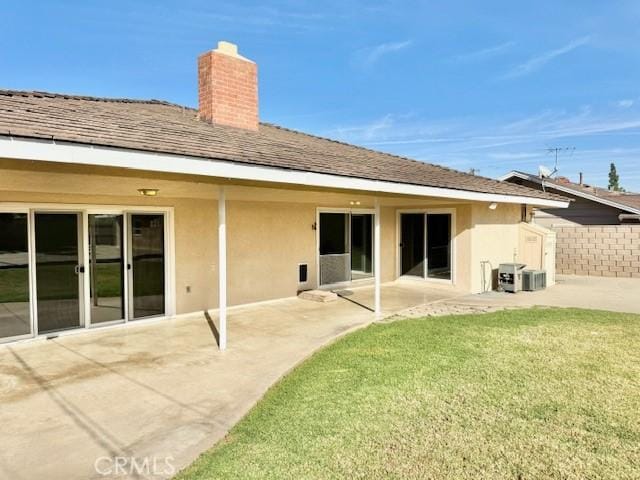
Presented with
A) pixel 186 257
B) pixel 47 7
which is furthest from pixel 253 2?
pixel 186 257

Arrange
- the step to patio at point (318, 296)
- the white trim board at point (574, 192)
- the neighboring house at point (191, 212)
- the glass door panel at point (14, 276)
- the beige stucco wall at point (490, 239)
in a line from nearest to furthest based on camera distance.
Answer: the neighboring house at point (191, 212) < the glass door panel at point (14, 276) < the step to patio at point (318, 296) < the beige stucco wall at point (490, 239) < the white trim board at point (574, 192)

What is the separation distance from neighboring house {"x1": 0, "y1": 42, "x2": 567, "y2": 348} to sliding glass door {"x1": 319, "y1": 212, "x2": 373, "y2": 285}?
51 mm

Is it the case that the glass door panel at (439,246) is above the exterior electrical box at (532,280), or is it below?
above

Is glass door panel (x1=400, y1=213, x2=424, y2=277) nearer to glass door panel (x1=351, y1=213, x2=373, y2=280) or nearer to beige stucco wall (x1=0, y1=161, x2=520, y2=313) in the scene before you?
beige stucco wall (x1=0, y1=161, x2=520, y2=313)

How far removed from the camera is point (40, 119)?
208 inches

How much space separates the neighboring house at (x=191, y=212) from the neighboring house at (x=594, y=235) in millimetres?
5026

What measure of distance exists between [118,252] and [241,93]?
15.8 feet

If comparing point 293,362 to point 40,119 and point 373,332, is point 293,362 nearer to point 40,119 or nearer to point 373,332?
point 373,332

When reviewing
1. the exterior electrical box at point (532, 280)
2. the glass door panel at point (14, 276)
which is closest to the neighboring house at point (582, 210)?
the exterior electrical box at point (532, 280)

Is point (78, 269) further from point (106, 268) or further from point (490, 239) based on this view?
point (490, 239)

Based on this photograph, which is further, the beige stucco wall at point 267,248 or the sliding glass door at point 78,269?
the beige stucco wall at point 267,248

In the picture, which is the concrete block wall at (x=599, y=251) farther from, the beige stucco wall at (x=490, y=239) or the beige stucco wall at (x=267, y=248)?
the beige stucco wall at (x=267, y=248)

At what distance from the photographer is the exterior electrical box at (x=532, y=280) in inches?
542

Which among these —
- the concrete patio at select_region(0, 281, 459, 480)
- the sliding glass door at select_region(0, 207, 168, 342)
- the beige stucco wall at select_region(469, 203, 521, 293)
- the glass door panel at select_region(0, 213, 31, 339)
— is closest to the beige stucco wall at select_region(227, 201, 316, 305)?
the concrete patio at select_region(0, 281, 459, 480)
